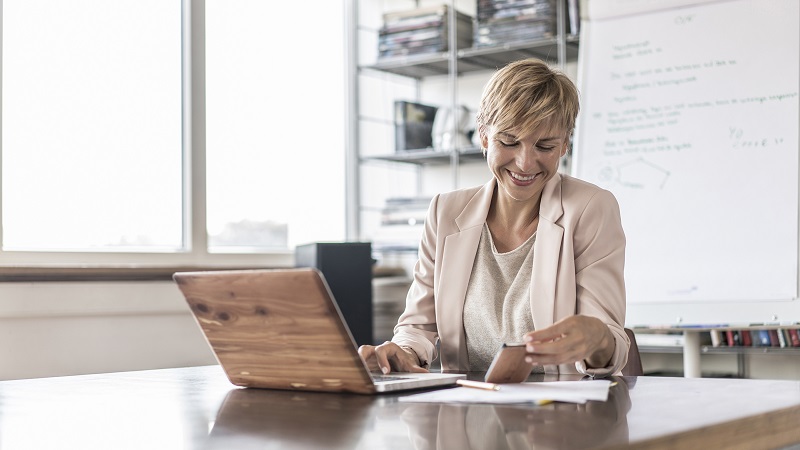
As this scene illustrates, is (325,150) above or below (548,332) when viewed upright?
above

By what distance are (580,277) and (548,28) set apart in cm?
219

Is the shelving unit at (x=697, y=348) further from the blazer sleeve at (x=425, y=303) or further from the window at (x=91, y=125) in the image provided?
the window at (x=91, y=125)

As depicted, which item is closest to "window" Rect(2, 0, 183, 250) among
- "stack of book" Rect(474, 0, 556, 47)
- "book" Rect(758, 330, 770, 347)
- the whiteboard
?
"stack of book" Rect(474, 0, 556, 47)

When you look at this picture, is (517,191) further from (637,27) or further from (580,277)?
(637,27)

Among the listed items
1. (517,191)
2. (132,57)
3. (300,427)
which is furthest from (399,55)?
(300,427)

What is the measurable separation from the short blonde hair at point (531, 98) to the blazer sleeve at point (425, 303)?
0.26m

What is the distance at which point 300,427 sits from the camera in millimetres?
1017

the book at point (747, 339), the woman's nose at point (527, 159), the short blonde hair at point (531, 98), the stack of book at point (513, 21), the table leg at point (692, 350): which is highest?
the stack of book at point (513, 21)

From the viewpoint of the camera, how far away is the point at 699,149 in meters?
3.08

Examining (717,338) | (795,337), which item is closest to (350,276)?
(717,338)

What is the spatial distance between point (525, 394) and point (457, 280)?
27.8 inches

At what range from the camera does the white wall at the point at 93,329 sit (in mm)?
3139

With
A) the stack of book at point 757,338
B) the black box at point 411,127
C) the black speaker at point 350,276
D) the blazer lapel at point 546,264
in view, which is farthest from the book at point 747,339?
the black box at point 411,127

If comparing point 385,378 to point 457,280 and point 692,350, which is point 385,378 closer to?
point 457,280
